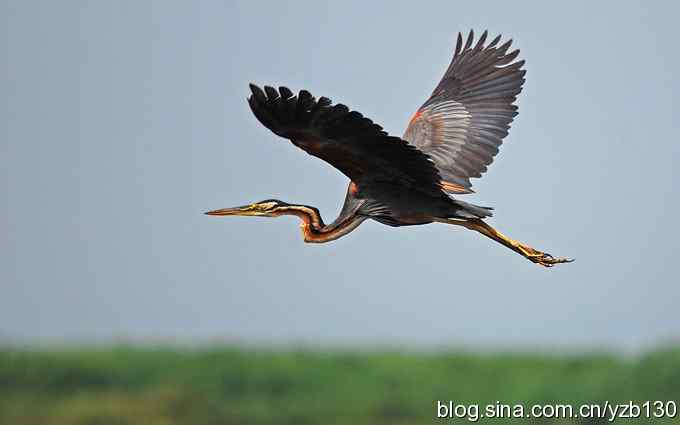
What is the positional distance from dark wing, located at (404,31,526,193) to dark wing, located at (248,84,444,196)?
113cm

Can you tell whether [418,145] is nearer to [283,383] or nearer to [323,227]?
[323,227]

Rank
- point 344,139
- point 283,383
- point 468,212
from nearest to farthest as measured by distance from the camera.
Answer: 1. point 344,139
2. point 468,212
3. point 283,383

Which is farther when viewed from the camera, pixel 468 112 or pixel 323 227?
pixel 468 112

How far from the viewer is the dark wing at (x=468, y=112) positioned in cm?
980

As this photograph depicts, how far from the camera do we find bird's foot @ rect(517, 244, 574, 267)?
352 inches

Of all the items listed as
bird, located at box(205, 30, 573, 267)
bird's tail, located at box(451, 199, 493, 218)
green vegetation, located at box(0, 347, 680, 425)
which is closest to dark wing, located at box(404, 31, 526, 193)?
bird, located at box(205, 30, 573, 267)

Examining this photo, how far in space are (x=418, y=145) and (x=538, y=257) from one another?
147cm

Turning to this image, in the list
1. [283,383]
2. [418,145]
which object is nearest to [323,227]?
[418,145]

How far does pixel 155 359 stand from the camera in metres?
21.8

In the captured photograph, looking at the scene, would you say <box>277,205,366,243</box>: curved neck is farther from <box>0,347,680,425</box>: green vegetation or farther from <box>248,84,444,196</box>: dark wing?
<box>0,347,680,425</box>: green vegetation

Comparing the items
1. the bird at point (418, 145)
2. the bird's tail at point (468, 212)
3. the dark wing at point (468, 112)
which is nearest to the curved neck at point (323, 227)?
the bird at point (418, 145)

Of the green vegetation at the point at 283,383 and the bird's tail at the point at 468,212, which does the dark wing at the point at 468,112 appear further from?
the green vegetation at the point at 283,383

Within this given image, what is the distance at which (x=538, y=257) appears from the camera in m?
8.98

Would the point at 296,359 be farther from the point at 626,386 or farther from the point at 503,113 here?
the point at 503,113
